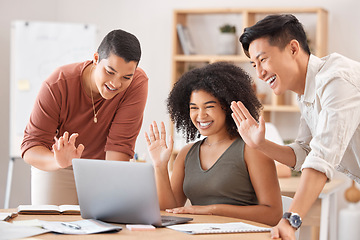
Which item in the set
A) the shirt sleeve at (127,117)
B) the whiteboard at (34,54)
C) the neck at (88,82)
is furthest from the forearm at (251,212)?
the whiteboard at (34,54)

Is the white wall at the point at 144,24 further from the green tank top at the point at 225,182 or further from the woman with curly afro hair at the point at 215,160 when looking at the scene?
the green tank top at the point at 225,182

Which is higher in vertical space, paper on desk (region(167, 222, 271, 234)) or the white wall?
the white wall

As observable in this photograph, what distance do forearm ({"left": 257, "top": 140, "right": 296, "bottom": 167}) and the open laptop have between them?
0.38m

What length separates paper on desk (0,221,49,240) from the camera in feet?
5.25

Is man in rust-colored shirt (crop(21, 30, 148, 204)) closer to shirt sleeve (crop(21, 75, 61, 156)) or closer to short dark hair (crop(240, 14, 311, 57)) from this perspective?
shirt sleeve (crop(21, 75, 61, 156))

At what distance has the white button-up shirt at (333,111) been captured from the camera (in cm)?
172

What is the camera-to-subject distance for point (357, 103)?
5.78 feet

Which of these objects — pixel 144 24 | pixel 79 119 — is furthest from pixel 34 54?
pixel 79 119

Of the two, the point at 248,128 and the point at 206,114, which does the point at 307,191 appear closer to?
the point at 248,128

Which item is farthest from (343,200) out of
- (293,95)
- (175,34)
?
(175,34)

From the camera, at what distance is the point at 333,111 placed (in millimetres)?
1732

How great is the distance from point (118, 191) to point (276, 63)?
674 mm

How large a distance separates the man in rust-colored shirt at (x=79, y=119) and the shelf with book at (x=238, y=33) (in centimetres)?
246

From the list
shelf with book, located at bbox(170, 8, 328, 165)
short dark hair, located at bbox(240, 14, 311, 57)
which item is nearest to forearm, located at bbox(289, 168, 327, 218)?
short dark hair, located at bbox(240, 14, 311, 57)
